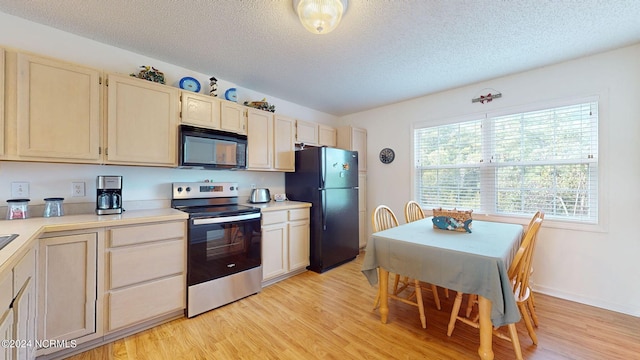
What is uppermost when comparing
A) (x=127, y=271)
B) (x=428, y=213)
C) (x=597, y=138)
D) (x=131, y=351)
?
(x=597, y=138)

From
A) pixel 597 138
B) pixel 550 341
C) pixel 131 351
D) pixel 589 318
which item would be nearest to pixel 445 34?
pixel 597 138

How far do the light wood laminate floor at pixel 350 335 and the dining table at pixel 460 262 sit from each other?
26cm

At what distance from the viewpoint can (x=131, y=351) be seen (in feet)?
5.43

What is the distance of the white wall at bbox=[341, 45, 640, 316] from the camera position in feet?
6.98

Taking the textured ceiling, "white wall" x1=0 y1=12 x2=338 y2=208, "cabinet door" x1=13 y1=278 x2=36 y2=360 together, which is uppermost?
the textured ceiling

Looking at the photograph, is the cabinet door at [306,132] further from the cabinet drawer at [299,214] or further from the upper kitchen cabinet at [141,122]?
the upper kitchen cabinet at [141,122]

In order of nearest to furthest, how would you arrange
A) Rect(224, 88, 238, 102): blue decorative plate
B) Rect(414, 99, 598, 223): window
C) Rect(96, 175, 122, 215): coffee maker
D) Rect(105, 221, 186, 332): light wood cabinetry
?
Rect(105, 221, 186, 332): light wood cabinetry < Rect(96, 175, 122, 215): coffee maker < Rect(414, 99, 598, 223): window < Rect(224, 88, 238, 102): blue decorative plate

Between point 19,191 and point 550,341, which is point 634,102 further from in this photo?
point 19,191

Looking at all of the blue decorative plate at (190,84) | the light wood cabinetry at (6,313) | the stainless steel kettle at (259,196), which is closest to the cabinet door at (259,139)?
the stainless steel kettle at (259,196)

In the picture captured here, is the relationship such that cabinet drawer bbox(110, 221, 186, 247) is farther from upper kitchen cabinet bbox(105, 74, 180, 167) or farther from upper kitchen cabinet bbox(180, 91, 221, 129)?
upper kitchen cabinet bbox(180, 91, 221, 129)

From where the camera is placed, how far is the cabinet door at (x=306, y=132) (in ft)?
11.0

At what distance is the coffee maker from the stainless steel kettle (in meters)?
1.31

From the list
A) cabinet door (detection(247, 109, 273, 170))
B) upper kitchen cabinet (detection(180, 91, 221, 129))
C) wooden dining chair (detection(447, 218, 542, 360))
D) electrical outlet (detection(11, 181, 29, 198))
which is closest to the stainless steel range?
cabinet door (detection(247, 109, 273, 170))

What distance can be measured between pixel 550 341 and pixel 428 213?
5.68 feet
